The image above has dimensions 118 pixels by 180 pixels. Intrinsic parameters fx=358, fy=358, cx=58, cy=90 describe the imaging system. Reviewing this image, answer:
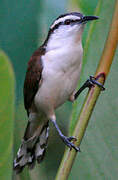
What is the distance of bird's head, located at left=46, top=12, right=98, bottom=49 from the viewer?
1562 millimetres

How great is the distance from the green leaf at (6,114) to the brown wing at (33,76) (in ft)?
3.19

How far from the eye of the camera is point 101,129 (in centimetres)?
114

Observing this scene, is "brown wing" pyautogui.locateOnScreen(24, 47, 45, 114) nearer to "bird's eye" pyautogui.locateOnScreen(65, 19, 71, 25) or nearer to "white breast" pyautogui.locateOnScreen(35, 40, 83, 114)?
"white breast" pyautogui.locateOnScreen(35, 40, 83, 114)

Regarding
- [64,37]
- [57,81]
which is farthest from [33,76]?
[64,37]

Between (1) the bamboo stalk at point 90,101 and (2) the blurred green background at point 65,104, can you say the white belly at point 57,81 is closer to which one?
(2) the blurred green background at point 65,104

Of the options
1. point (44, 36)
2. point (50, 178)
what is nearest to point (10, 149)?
point (50, 178)

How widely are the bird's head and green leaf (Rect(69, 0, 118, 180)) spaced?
1.06ft

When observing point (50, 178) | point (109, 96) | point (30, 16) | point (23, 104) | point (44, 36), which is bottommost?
point (50, 178)

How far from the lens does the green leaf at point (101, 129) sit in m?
1.10

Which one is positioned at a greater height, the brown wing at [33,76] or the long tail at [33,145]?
the brown wing at [33,76]

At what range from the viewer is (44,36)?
1.87 m

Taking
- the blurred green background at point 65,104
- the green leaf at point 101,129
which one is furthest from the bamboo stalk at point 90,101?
the green leaf at point 101,129

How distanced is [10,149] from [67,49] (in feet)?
3.35

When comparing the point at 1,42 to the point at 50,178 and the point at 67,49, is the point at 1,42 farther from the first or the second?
the point at 50,178
